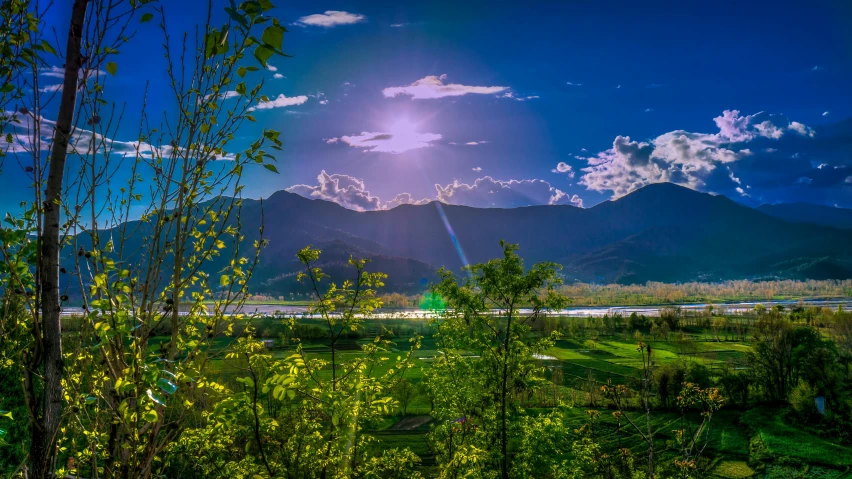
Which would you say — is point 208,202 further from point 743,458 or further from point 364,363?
point 743,458

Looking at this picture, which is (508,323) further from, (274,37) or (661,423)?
(661,423)

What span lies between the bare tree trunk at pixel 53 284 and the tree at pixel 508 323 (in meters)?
15.6

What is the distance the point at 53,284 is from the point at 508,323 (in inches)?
645

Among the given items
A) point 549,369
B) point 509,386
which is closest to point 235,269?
point 509,386

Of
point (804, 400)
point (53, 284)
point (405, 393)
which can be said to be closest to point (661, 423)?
point (804, 400)

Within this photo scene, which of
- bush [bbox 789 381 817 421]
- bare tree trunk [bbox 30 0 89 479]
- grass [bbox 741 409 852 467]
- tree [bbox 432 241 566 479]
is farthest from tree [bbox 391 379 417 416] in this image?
bare tree trunk [bbox 30 0 89 479]

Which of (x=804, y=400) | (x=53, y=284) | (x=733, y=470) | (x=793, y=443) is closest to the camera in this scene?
(x=53, y=284)

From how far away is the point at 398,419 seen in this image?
161 feet

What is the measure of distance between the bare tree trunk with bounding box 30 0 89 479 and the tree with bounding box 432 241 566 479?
51.0 feet

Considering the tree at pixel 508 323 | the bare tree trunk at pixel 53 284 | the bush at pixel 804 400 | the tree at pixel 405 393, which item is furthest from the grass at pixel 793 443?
the bare tree trunk at pixel 53 284

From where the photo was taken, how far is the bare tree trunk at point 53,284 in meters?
2.53

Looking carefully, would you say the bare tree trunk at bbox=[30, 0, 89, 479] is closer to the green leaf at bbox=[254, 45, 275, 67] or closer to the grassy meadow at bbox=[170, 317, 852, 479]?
the green leaf at bbox=[254, 45, 275, 67]

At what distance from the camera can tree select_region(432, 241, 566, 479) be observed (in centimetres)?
1714

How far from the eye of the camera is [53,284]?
257cm
